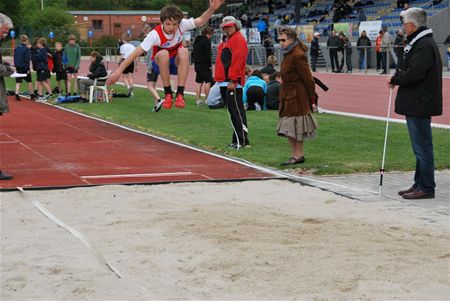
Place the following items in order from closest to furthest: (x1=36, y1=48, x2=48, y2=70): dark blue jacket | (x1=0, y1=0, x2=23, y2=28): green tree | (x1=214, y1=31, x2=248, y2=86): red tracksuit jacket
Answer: (x1=214, y1=31, x2=248, y2=86): red tracksuit jacket, (x1=36, y1=48, x2=48, y2=70): dark blue jacket, (x1=0, y1=0, x2=23, y2=28): green tree

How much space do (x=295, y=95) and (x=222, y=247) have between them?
5176 millimetres

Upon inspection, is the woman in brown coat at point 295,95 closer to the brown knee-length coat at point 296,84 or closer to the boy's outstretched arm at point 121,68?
the brown knee-length coat at point 296,84

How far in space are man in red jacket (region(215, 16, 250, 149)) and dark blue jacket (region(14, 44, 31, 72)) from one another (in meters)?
13.2

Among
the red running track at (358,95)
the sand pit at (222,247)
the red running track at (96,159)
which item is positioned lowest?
the red running track at (358,95)

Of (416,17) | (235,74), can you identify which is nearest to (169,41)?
(235,74)

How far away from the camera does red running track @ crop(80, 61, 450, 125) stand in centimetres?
2083

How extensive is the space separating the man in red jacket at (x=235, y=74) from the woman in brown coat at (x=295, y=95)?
158 centimetres

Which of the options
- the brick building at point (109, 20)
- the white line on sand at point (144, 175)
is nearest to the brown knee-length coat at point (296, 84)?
the white line on sand at point (144, 175)

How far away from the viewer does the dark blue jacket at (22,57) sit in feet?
83.8

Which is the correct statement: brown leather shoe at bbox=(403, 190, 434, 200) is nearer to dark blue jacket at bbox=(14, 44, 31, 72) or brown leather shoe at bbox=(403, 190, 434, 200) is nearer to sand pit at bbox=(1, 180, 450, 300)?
sand pit at bbox=(1, 180, 450, 300)

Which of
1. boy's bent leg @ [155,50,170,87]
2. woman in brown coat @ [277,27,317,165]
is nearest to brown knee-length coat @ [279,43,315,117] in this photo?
woman in brown coat @ [277,27,317,165]

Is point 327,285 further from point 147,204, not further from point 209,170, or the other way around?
point 209,170

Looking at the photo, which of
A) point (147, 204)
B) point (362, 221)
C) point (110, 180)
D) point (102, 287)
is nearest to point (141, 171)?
point (110, 180)

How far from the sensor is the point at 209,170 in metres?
11.6
